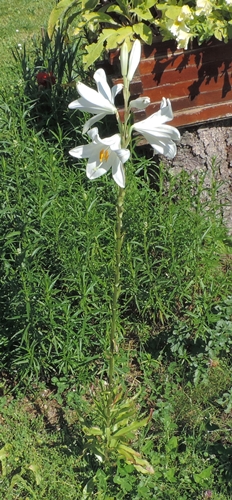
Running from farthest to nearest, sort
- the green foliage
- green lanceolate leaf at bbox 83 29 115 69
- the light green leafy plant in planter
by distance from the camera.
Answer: green lanceolate leaf at bbox 83 29 115 69, the light green leafy plant in planter, the green foliage

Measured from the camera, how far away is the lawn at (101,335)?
8.92 feet

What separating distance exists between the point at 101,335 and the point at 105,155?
144 cm

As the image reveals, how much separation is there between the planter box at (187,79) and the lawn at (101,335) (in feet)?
1.20

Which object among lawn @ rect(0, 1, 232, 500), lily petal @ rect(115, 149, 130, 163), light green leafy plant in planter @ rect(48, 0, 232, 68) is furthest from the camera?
light green leafy plant in planter @ rect(48, 0, 232, 68)

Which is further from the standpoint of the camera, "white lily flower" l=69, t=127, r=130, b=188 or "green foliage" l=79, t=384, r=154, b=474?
"green foliage" l=79, t=384, r=154, b=474

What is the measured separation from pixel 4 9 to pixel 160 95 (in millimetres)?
6000

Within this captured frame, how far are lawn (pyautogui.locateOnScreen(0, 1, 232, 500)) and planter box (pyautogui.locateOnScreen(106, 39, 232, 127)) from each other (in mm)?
367

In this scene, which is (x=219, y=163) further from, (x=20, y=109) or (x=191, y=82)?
(x=20, y=109)

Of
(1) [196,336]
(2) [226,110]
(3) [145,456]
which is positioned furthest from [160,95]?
(3) [145,456]

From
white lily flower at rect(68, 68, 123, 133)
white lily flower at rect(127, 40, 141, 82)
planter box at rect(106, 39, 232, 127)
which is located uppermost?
Result: white lily flower at rect(127, 40, 141, 82)

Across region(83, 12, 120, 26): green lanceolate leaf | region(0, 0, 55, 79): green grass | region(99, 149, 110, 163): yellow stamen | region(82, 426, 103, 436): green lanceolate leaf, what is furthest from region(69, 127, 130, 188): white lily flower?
region(0, 0, 55, 79): green grass

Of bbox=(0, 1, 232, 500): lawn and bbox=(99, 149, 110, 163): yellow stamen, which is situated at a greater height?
bbox=(99, 149, 110, 163): yellow stamen

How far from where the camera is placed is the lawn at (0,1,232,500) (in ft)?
8.92

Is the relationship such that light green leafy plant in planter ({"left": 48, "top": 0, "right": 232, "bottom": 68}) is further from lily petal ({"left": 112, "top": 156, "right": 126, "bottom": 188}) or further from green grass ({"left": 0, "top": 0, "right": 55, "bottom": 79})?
green grass ({"left": 0, "top": 0, "right": 55, "bottom": 79})
